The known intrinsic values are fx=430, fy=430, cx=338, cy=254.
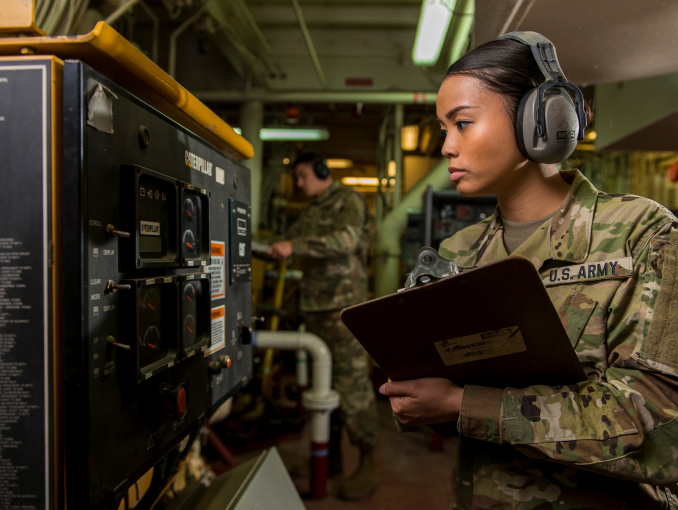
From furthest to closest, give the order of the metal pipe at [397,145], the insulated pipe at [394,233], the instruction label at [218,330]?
the metal pipe at [397,145]
the insulated pipe at [394,233]
the instruction label at [218,330]

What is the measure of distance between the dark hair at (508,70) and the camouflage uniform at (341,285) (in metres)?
1.77

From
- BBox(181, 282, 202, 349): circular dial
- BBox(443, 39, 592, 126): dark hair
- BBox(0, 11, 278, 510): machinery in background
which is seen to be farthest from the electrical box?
BBox(443, 39, 592, 126): dark hair

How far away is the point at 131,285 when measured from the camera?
0.64 metres

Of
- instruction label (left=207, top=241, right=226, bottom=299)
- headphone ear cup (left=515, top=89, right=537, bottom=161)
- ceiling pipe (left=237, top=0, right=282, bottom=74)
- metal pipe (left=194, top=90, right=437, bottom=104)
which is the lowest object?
instruction label (left=207, top=241, right=226, bottom=299)

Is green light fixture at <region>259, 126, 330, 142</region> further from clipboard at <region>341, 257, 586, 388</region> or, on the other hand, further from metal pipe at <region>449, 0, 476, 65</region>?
clipboard at <region>341, 257, 586, 388</region>

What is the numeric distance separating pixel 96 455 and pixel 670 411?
0.81 m

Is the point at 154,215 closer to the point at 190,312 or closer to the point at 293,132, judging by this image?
the point at 190,312

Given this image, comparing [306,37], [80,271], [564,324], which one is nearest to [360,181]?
[306,37]

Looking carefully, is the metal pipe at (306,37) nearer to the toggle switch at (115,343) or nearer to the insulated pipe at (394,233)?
the insulated pipe at (394,233)

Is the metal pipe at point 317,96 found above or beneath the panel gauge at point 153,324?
above

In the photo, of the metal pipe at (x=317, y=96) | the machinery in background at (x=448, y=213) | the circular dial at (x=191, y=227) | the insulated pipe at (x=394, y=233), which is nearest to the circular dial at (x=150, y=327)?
the circular dial at (x=191, y=227)

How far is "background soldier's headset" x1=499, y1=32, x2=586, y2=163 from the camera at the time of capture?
753 mm

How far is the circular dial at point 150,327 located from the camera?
0.71 metres

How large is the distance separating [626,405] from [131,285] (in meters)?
0.75
